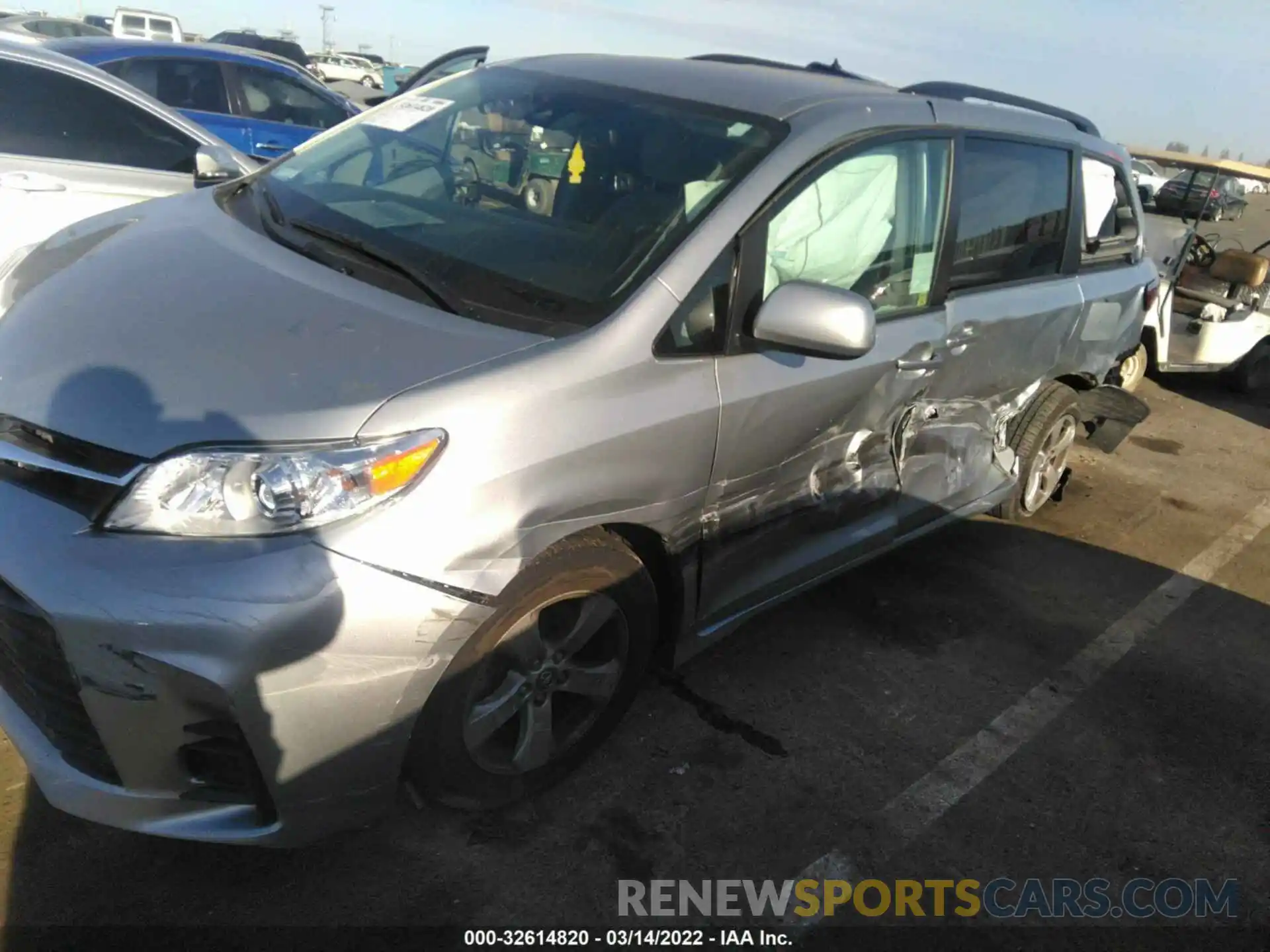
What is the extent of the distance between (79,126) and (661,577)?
423 centimetres

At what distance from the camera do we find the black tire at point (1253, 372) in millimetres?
7953

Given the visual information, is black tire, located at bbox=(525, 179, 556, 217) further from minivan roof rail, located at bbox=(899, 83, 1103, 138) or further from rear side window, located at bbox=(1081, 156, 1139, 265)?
rear side window, located at bbox=(1081, 156, 1139, 265)

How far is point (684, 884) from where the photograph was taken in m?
2.51

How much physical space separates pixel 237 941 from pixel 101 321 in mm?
1462

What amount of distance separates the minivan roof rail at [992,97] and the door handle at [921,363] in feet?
4.60

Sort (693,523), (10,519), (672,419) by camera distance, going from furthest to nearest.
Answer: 1. (693,523)
2. (672,419)
3. (10,519)

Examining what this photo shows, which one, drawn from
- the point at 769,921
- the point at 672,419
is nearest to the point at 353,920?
the point at 769,921

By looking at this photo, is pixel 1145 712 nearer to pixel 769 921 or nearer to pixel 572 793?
pixel 769 921

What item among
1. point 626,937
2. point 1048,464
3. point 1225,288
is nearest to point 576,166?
point 626,937

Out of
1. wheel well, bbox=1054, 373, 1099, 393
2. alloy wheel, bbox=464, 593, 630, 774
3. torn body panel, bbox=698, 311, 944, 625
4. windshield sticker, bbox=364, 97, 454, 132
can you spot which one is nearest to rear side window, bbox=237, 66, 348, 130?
windshield sticker, bbox=364, 97, 454, 132

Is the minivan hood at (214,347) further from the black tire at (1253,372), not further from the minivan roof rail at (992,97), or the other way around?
the black tire at (1253,372)

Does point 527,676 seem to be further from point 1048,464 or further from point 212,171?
point 1048,464

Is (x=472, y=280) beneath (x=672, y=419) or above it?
above

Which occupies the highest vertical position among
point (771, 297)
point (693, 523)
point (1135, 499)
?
point (771, 297)
